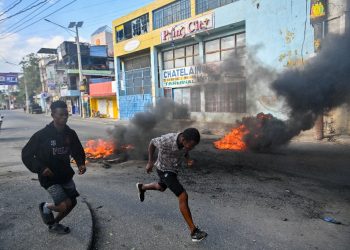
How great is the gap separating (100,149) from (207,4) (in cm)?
1329

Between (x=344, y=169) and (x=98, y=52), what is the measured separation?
132 ft

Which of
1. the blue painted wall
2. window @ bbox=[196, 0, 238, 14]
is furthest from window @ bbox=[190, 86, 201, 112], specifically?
the blue painted wall

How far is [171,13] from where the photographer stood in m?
21.5

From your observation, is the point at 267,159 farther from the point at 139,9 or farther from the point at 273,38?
the point at 139,9

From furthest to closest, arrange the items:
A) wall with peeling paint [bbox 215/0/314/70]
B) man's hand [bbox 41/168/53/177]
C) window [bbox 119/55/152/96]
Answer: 1. window [bbox 119/55/152/96]
2. wall with peeling paint [bbox 215/0/314/70]
3. man's hand [bbox 41/168/53/177]

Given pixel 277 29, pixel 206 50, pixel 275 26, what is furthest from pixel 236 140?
pixel 206 50

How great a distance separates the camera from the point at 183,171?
23.0 feet

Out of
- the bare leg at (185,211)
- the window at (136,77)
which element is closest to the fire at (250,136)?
the bare leg at (185,211)

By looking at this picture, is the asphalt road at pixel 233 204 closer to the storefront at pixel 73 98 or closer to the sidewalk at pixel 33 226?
the sidewalk at pixel 33 226

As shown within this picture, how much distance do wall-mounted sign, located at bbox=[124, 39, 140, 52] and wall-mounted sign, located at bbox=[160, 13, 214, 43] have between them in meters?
3.85

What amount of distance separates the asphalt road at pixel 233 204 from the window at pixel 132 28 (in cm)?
1914

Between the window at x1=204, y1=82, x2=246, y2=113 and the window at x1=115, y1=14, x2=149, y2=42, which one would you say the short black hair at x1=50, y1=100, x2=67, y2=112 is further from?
the window at x1=115, y1=14, x2=149, y2=42

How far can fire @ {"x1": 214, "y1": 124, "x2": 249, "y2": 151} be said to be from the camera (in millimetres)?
9867

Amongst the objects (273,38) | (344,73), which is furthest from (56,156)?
(273,38)
